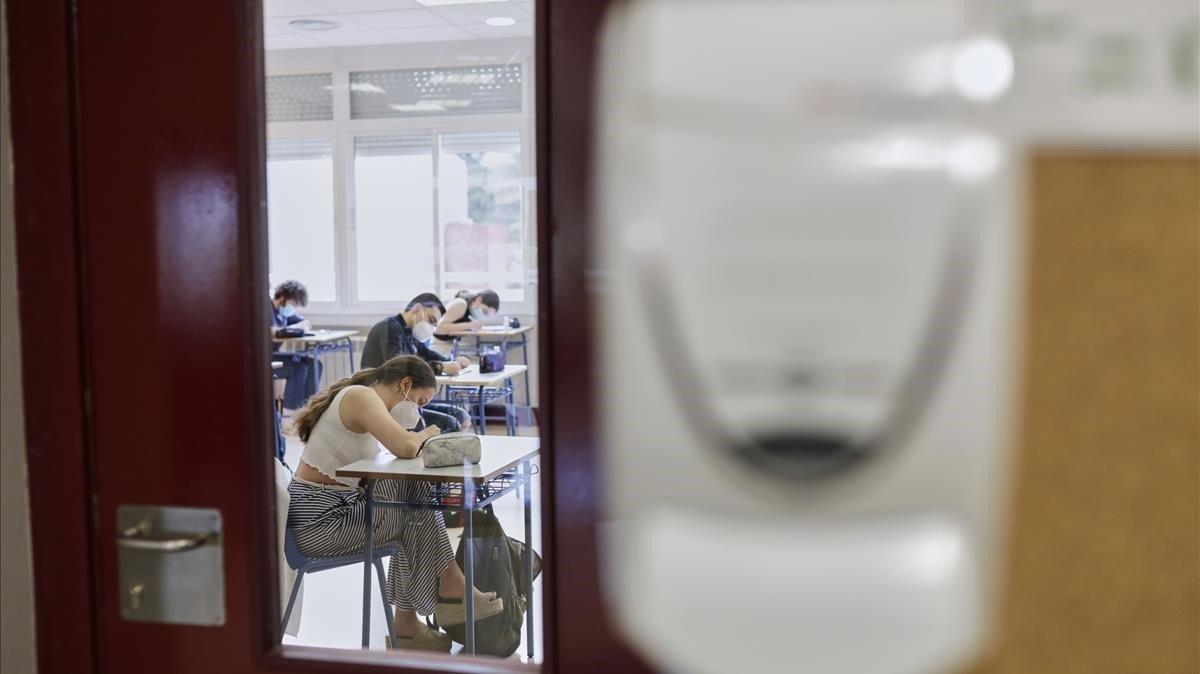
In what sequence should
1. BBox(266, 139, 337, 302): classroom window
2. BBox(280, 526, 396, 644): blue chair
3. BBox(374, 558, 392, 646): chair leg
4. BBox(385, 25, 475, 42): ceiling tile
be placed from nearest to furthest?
BBox(280, 526, 396, 644): blue chair → BBox(374, 558, 392, 646): chair leg → BBox(385, 25, 475, 42): ceiling tile → BBox(266, 139, 337, 302): classroom window

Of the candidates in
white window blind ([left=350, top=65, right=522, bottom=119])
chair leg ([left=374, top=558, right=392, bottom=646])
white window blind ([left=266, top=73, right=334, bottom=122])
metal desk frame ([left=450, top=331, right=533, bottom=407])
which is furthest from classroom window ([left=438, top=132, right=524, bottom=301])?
chair leg ([left=374, top=558, right=392, bottom=646])

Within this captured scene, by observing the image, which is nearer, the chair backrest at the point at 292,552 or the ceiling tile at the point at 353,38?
the chair backrest at the point at 292,552

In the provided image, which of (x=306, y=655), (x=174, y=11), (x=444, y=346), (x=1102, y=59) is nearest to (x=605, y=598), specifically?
(x=306, y=655)

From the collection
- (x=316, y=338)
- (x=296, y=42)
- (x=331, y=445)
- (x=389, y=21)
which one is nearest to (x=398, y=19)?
(x=389, y=21)

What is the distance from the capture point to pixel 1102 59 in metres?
0.49

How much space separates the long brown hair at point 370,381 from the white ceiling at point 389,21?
223 cm

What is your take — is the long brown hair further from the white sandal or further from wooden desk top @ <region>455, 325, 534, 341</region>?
wooden desk top @ <region>455, 325, 534, 341</region>

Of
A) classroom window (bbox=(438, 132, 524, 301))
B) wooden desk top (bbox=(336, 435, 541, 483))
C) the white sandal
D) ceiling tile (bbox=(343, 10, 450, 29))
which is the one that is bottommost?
the white sandal

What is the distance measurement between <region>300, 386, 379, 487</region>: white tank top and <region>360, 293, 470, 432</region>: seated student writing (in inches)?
22.0

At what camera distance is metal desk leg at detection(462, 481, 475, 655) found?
2.62 m

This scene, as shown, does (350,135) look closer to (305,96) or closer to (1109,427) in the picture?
(305,96)

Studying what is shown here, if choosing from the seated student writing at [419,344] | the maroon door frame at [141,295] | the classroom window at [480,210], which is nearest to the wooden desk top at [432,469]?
the seated student writing at [419,344]

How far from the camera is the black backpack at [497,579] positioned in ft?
8.98

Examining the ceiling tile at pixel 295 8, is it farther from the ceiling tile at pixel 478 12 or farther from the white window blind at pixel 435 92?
the white window blind at pixel 435 92
